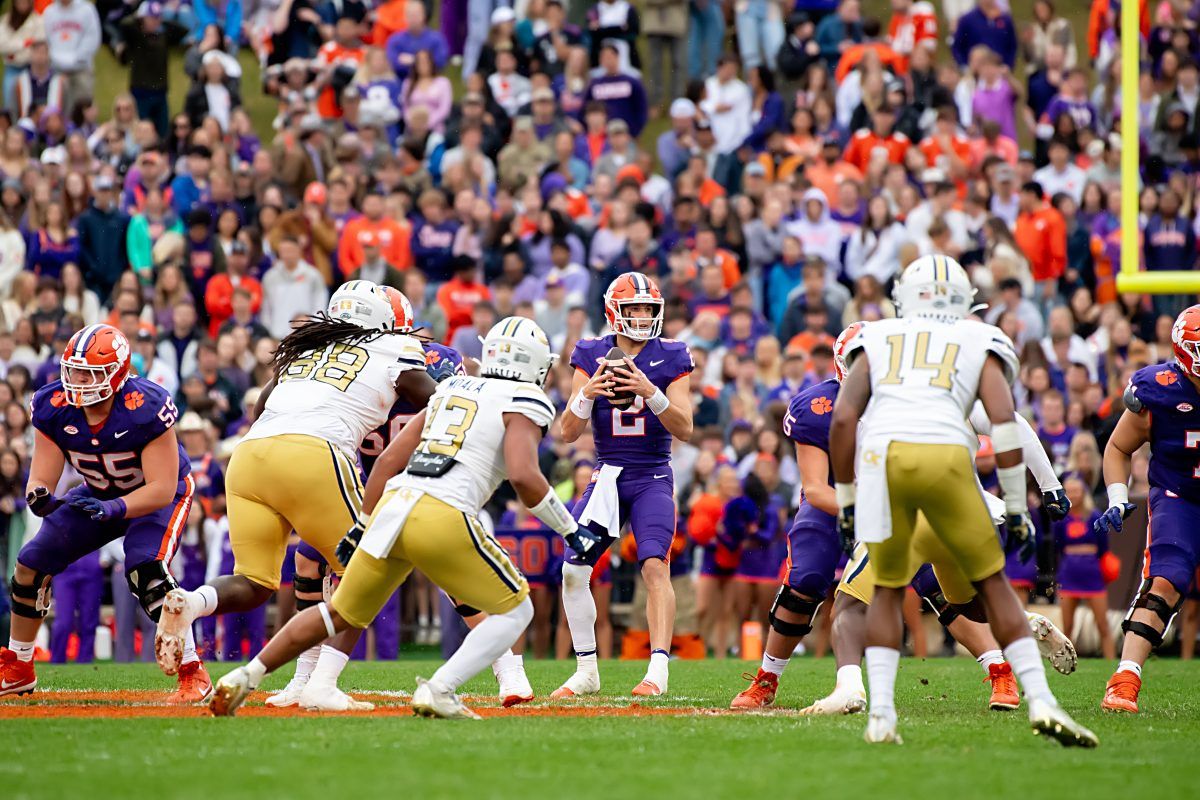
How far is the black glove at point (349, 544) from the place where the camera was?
7.27 m

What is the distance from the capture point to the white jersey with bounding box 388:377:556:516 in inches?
279

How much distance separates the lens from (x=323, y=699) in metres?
7.59

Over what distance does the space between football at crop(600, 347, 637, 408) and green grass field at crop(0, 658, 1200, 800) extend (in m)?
1.84

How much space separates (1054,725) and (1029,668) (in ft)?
0.83

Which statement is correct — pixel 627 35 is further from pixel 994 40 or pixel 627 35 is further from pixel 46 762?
pixel 46 762

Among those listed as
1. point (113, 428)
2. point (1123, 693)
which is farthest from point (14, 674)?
point (1123, 693)

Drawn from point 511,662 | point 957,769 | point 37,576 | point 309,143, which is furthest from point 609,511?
point 309,143

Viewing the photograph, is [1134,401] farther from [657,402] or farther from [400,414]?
[400,414]

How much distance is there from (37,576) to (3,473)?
234 inches

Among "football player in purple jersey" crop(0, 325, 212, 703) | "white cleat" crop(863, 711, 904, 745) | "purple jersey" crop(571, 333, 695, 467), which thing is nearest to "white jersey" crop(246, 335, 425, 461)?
"football player in purple jersey" crop(0, 325, 212, 703)

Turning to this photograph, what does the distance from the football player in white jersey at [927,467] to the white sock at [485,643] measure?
1487 millimetres

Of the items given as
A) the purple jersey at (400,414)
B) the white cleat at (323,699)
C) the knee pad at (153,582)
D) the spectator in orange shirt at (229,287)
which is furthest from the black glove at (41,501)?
the spectator in orange shirt at (229,287)

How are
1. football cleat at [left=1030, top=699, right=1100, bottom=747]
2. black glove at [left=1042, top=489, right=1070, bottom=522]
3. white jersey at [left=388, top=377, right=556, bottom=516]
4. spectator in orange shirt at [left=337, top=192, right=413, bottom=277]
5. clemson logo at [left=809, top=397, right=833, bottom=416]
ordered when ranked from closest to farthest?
football cleat at [left=1030, top=699, right=1100, bottom=747], white jersey at [left=388, top=377, right=556, bottom=516], black glove at [left=1042, top=489, right=1070, bottom=522], clemson logo at [left=809, top=397, right=833, bottom=416], spectator in orange shirt at [left=337, top=192, right=413, bottom=277]

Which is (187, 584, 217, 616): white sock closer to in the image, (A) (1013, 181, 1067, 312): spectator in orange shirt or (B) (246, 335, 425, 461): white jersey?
(B) (246, 335, 425, 461): white jersey
